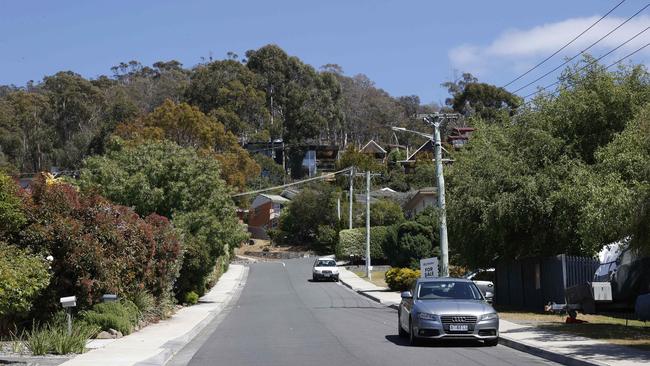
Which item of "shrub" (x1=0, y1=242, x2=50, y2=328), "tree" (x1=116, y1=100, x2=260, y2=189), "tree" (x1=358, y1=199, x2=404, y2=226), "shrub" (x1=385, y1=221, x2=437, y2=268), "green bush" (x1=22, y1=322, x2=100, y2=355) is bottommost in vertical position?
"green bush" (x1=22, y1=322, x2=100, y2=355)

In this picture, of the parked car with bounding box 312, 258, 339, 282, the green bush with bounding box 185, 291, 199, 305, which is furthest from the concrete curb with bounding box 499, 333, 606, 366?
the parked car with bounding box 312, 258, 339, 282

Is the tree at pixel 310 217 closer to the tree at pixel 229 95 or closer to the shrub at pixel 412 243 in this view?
the tree at pixel 229 95

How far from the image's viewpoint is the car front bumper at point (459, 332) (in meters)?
16.9

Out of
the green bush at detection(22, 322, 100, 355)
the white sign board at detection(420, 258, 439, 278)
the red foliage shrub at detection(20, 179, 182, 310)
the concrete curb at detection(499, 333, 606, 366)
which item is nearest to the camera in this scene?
the concrete curb at detection(499, 333, 606, 366)

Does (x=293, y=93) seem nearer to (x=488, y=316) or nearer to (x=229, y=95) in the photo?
(x=229, y=95)

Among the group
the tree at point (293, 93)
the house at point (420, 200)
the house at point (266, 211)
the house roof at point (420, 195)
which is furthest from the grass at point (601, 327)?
the house at point (266, 211)

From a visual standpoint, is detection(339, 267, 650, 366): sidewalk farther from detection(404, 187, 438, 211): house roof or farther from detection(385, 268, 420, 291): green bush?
detection(404, 187, 438, 211): house roof

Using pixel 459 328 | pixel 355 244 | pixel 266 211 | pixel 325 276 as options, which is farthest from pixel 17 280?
pixel 266 211

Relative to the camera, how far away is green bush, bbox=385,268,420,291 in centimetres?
4509

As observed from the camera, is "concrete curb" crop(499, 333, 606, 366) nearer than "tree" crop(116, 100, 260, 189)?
Yes

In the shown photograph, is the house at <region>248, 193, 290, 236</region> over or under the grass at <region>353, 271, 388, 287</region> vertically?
over

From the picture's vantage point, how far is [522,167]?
28.8 meters

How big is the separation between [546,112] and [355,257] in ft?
160

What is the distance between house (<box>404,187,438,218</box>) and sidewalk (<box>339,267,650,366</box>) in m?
51.7
